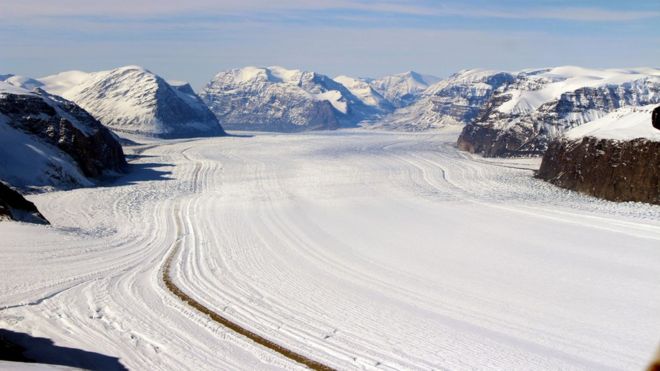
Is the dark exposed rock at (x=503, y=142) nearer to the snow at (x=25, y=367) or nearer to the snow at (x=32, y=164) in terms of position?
the snow at (x=32, y=164)

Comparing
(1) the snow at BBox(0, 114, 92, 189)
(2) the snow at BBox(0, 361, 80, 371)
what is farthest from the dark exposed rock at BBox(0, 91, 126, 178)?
(2) the snow at BBox(0, 361, 80, 371)

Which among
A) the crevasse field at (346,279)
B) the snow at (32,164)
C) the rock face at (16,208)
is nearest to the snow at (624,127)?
the crevasse field at (346,279)

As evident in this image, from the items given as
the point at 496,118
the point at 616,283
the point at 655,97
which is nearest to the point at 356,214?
the point at 616,283

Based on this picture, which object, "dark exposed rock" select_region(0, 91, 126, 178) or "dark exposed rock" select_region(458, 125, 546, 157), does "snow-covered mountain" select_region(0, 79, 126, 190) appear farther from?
"dark exposed rock" select_region(458, 125, 546, 157)

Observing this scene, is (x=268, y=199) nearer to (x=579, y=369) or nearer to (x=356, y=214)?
(x=356, y=214)

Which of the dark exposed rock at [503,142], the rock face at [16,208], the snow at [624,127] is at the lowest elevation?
the dark exposed rock at [503,142]

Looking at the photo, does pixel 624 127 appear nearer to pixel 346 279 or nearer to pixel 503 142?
pixel 346 279
